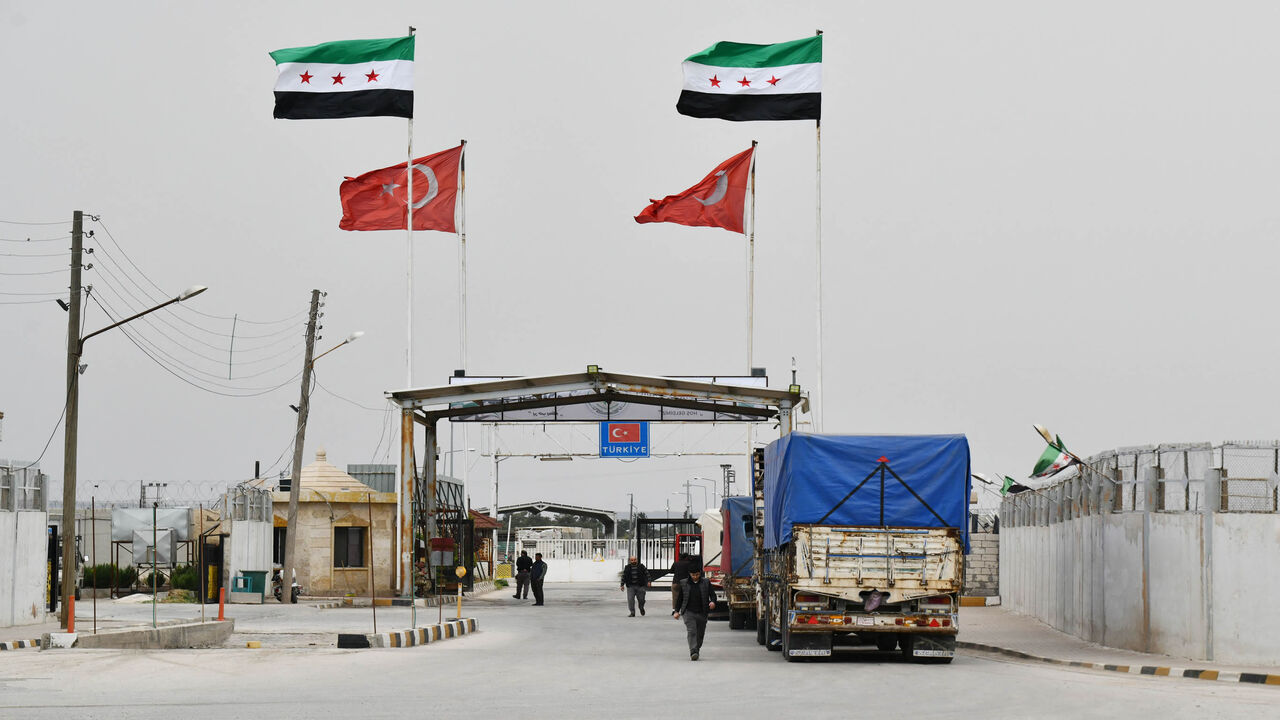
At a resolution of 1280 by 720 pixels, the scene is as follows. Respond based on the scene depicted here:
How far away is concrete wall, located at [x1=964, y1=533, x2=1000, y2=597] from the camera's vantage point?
47312 millimetres

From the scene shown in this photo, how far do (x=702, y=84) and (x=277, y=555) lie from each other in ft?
101

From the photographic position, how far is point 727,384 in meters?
37.9

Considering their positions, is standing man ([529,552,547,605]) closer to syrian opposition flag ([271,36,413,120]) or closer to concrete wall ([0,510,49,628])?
syrian opposition flag ([271,36,413,120])

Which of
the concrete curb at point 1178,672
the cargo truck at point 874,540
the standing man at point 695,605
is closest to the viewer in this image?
the concrete curb at point 1178,672

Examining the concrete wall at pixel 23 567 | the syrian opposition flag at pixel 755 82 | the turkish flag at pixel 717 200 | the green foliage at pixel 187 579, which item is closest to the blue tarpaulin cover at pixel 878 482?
the syrian opposition flag at pixel 755 82

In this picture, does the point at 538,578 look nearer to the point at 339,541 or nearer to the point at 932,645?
the point at 339,541

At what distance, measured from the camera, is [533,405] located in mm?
42062

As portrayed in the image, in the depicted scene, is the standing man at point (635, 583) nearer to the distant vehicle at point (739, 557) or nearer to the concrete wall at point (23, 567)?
the distant vehicle at point (739, 557)

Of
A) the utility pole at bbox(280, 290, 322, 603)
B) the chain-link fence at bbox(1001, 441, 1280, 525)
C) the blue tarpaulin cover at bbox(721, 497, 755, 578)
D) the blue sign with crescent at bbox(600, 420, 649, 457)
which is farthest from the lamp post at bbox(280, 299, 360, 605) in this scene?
the chain-link fence at bbox(1001, 441, 1280, 525)

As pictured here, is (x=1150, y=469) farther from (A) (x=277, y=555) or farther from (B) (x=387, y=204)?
(A) (x=277, y=555)

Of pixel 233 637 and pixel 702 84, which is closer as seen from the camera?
pixel 233 637

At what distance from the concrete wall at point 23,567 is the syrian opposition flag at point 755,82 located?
643 inches

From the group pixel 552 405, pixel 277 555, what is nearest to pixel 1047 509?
pixel 552 405

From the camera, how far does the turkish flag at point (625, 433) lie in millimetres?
48844
